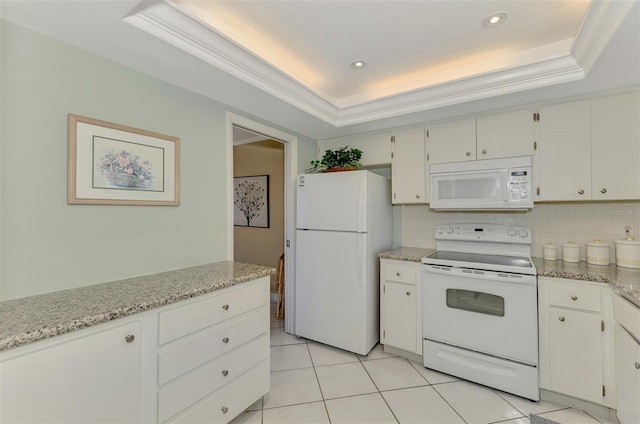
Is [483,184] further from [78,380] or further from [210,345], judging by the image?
[78,380]

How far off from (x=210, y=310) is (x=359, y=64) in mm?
1984

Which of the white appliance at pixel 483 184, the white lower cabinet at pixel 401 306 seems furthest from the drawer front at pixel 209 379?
the white appliance at pixel 483 184

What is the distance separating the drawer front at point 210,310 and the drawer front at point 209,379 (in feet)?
0.78

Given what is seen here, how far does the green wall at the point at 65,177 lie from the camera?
4.32 ft

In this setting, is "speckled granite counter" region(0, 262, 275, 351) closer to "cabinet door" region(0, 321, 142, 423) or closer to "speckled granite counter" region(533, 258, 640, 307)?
"cabinet door" region(0, 321, 142, 423)

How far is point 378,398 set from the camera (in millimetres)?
2061

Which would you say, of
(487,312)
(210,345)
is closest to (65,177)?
(210,345)

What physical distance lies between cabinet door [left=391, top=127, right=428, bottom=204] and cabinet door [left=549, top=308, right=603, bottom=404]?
53.1 inches

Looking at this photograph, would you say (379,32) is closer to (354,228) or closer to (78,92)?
(354,228)

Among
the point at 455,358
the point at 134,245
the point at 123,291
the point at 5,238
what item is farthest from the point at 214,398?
the point at 455,358

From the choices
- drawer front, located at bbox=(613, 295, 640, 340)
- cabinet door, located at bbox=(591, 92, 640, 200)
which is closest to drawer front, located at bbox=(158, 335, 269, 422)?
drawer front, located at bbox=(613, 295, 640, 340)

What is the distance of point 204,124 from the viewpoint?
7.09ft

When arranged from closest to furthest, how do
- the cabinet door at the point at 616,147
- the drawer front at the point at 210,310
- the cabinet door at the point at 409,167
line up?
the drawer front at the point at 210,310, the cabinet door at the point at 616,147, the cabinet door at the point at 409,167

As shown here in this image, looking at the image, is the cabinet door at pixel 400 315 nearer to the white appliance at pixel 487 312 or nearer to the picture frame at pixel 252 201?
the white appliance at pixel 487 312
